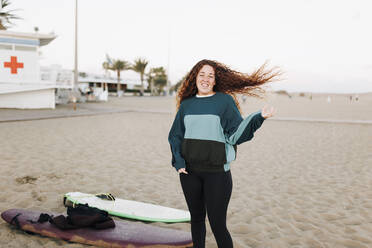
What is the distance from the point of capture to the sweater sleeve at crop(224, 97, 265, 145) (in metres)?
2.08

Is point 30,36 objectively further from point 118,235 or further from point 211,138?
point 211,138

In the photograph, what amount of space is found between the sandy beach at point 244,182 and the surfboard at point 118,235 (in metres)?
0.10

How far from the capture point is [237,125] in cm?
220

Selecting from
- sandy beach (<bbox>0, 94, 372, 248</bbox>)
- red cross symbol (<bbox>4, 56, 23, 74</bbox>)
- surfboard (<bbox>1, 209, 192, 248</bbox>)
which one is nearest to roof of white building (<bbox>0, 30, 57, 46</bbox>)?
red cross symbol (<bbox>4, 56, 23, 74</bbox>)

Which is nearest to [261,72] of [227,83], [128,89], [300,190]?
[227,83]

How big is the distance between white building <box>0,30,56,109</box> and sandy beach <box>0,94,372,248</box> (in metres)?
8.85

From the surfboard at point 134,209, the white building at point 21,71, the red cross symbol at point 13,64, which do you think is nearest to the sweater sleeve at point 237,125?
the surfboard at point 134,209

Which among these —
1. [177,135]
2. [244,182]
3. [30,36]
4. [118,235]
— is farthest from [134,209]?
[30,36]

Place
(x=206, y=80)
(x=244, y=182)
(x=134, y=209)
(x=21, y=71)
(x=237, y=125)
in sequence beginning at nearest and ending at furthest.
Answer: (x=237, y=125) → (x=206, y=80) → (x=134, y=209) → (x=244, y=182) → (x=21, y=71)

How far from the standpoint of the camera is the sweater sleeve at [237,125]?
6.81 feet

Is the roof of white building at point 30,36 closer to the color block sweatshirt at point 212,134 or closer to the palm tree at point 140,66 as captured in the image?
the color block sweatshirt at point 212,134

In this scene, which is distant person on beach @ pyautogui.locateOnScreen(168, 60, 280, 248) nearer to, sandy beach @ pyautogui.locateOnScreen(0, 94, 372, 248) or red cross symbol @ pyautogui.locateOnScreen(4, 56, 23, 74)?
sandy beach @ pyautogui.locateOnScreen(0, 94, 372, 248)

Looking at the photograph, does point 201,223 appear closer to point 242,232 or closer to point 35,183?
point 242,232

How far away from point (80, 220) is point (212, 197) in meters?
1.70
